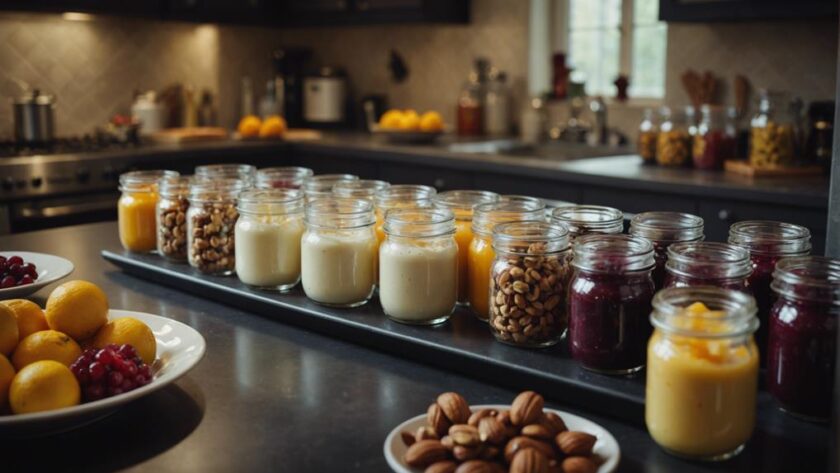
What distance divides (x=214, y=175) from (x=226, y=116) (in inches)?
140

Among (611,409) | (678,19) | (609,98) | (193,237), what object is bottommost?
(611,409)

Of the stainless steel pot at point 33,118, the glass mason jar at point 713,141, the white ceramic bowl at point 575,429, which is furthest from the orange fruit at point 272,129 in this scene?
the white ceramic bowl at point 575,429

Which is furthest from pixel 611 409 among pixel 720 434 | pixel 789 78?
pixel 789 78

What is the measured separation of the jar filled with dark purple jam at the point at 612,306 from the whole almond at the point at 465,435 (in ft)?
0.91

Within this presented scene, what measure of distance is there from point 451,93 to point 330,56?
3.32ft

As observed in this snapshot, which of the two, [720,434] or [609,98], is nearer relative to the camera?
[720,434]

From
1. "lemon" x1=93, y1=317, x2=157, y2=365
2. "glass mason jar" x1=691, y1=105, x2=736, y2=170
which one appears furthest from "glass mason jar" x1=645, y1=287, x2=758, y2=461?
"glass mason jar" x1=691, y1=105, x2=736, y2=170

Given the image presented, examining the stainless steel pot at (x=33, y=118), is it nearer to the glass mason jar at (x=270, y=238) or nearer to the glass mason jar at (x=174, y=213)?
the glass mason jar at (x=174, y=213)

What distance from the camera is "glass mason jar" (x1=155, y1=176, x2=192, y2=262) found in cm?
180

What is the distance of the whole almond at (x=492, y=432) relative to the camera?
944 mm

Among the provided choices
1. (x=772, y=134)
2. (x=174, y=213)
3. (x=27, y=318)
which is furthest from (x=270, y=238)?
(x=772, y=134)

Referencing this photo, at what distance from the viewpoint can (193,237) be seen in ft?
5.68

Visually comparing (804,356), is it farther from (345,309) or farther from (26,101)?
(26,101)

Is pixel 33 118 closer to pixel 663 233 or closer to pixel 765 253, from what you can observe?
pixel 663 233
